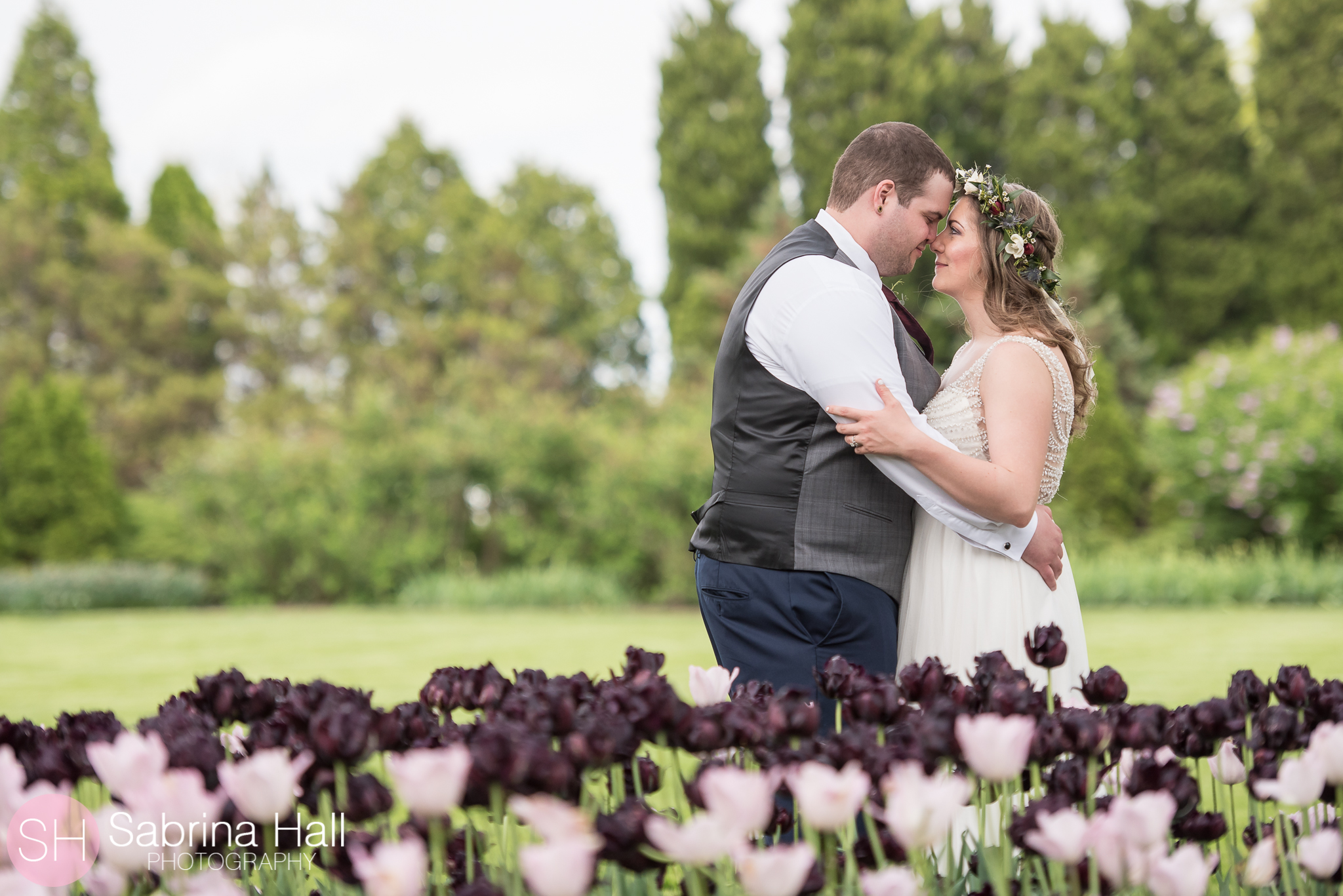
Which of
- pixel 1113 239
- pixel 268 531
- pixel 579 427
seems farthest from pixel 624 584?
pixel 1113 239

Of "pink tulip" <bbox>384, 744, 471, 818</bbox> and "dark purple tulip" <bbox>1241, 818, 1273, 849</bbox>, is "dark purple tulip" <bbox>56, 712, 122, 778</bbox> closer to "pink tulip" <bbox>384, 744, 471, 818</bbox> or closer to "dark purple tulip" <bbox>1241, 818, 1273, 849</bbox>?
"pink tulip" <bbox>384, 744, 471, 818</bbox>

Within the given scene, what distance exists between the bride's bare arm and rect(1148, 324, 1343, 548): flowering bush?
10.3m

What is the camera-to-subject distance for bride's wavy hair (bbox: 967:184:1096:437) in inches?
114

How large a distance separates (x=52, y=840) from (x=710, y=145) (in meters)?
21.2

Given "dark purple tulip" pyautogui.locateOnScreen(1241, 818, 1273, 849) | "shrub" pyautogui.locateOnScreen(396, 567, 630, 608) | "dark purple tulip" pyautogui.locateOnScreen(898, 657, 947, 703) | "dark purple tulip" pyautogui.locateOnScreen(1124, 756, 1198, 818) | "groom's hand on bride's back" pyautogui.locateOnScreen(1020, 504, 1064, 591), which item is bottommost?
"shrub" pyautogui.locateOnScreen(396, 567, 630, 608)

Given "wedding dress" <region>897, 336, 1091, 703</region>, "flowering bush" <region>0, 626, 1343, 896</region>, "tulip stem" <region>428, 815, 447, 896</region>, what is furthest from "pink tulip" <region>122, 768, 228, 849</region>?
"wedding dress" <region>897, 336, 1091, 703</region>

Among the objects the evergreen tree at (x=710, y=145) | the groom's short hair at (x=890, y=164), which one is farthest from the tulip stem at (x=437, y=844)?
the evergreen tree at (x=710, y=145)

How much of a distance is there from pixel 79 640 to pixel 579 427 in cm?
660

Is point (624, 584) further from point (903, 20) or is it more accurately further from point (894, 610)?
point (903, 20)

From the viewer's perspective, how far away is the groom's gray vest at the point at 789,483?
249 centimetres

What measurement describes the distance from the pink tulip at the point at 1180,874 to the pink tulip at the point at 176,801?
1.17 meters

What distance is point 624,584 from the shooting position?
41.9 ft

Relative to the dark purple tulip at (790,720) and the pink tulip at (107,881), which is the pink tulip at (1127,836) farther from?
the pink tulip at (107,881)

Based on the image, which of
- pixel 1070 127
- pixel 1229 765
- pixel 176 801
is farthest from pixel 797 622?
pixel 1070 127
